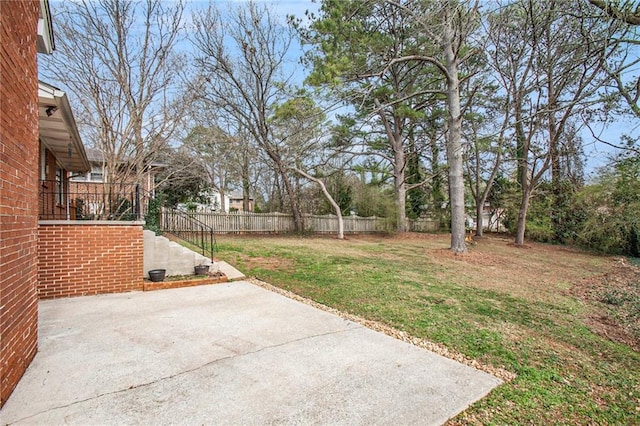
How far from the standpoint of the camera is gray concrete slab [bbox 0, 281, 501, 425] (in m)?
2.24

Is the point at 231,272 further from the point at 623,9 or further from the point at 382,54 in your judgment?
the point at 382,54

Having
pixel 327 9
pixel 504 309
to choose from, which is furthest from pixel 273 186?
pixel 504 309

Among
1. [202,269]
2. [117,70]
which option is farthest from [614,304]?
[117,70]

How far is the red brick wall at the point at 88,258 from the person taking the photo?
501 cm

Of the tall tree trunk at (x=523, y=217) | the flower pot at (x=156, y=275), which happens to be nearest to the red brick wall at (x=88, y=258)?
the flower pot at (x=156, y=275)

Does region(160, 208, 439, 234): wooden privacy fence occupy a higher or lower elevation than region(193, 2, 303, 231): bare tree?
lower

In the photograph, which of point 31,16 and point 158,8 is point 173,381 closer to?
point 31,16

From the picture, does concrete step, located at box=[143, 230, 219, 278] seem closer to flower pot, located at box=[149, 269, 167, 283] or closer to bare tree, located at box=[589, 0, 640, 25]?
flower pot, located at box=[149, 269, 167, 283]

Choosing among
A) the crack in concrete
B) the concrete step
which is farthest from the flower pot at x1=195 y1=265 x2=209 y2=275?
the crack in concrete

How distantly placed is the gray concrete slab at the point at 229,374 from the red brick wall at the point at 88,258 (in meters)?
0.85

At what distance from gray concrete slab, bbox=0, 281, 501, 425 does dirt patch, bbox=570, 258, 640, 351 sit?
2619 millimetres

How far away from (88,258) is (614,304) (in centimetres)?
872

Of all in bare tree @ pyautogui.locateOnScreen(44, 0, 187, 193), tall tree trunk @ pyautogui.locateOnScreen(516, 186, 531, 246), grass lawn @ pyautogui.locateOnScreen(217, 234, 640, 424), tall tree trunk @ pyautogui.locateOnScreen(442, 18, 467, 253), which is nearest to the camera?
grass lawn @ pyautogui.locateOnScreen(217, 234, 640, 424)

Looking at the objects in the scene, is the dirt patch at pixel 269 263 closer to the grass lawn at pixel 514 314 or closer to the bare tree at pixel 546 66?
the grass lawn at pixel 514 314
